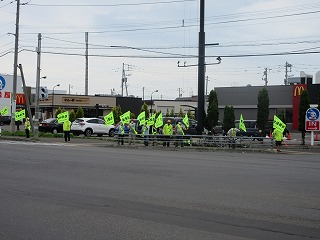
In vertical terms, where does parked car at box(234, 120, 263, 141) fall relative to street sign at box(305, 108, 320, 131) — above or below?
below

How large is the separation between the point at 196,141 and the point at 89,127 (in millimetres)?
12745

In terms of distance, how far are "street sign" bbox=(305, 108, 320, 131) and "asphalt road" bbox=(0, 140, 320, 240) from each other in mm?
14932

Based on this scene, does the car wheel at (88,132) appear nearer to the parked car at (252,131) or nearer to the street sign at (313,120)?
the parked car at (252,131)

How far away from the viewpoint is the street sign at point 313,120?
2875 centimetres

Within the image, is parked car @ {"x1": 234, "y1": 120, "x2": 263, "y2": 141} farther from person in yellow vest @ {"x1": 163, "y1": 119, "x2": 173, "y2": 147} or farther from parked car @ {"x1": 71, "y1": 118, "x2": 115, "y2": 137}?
parked car @ {"x1": 71, "y1": 118, "x2": 115, "y2": 137}

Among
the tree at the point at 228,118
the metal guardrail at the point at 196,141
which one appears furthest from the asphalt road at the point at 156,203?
the tree at the point at 228,118

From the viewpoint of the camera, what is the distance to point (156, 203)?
903 cm

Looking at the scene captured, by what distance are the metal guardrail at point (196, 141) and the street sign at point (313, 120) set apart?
3.02 metres

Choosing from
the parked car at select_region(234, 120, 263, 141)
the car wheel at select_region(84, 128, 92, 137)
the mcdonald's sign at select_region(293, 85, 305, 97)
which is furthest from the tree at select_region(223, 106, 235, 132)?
the mcdonald's sign at select_region(293, 85, 305, 97)

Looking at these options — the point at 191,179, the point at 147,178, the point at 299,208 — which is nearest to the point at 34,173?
the point at 147,178

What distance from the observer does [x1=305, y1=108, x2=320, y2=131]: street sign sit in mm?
28750

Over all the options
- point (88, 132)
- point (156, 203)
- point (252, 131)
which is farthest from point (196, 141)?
point (156, 203)

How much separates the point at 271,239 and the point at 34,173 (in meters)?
8.67

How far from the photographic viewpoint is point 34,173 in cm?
1334
